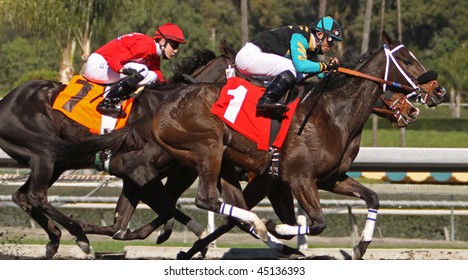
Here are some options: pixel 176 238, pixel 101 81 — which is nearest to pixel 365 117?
pixel 101 81

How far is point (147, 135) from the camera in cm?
687

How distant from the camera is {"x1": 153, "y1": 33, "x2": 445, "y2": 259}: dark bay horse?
637 cm

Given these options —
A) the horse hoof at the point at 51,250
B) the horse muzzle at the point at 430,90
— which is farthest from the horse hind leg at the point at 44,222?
the horse muzzle at the point at 430,90

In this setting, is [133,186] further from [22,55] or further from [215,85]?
[22,55]

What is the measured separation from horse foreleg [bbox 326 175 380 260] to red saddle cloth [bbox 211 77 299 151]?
656 millimetres

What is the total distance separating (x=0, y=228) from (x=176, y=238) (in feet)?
5.89

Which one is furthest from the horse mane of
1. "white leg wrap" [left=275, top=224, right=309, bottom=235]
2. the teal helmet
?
"white leg wrap" [left=275, top=224, right=309, bottom=235]

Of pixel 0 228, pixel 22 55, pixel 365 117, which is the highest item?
pixel 365 117

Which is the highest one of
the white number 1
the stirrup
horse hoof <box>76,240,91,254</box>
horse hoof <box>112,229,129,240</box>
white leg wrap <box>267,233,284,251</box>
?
the stirrup

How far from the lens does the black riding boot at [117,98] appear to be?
7.27 m

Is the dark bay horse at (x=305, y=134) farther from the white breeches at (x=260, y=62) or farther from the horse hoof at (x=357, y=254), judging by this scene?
the white breeches at (x=260, y=62)

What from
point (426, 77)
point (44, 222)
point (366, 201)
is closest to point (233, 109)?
point (366, 201)

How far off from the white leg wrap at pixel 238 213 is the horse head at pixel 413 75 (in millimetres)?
1278

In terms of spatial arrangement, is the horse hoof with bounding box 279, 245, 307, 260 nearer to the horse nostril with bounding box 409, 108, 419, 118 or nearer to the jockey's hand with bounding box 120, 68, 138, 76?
the horse nostril with bounding box 409, 108, 419, 118
